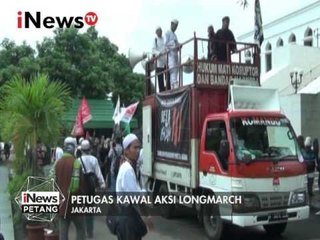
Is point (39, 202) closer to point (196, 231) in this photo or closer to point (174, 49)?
point (196, 231)

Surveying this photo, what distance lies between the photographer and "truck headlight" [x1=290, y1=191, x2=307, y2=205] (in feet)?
29.7

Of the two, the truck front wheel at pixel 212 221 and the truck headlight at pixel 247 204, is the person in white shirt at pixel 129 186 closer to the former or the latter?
the truck headlight at pixel 247 204

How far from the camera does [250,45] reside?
11.1m

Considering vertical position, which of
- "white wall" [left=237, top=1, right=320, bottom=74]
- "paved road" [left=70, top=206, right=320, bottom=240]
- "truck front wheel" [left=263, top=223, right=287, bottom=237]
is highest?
"white wall" [left=237, top=1, right=320, bottom=74]

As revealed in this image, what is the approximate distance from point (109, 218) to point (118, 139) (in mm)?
11238

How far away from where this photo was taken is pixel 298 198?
9133 mm

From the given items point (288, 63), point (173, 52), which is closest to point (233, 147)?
point (173, 52)

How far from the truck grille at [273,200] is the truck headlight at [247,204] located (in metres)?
0.10

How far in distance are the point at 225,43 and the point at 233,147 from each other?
9.29 ft

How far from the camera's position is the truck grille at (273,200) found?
8.81 meters

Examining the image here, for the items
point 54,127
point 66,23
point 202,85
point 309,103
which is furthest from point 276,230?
point 309,103

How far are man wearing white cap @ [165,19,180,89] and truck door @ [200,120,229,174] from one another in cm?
203

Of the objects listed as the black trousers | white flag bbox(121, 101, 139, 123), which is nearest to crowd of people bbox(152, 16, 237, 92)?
white flag bbox(121, 101, 139, 123)

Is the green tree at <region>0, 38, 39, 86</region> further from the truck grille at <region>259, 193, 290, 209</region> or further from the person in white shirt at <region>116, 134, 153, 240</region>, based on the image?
the person in white shirt at <region>116, 134, 153, 240</region>
